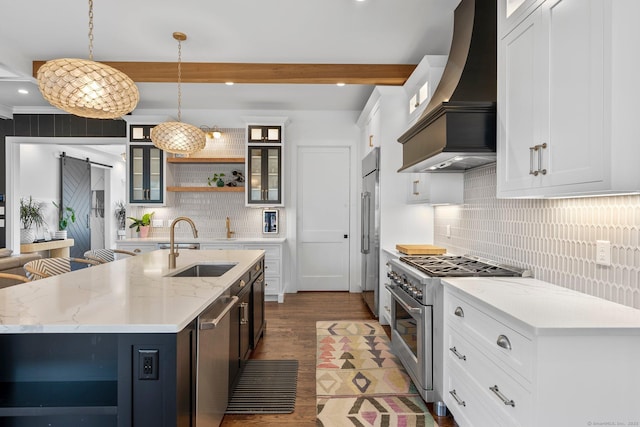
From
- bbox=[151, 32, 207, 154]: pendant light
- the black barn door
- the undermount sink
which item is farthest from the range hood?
the black barn door

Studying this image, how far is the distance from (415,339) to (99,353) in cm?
186

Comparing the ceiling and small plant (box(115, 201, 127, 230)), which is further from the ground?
the ceiling

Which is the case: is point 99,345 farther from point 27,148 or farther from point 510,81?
point 27,148

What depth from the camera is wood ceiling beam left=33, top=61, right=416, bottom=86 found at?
3.96 m

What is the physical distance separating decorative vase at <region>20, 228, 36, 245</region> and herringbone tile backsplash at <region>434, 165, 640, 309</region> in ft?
23.5

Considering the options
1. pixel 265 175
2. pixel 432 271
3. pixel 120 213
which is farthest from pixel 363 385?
pixel 120 213

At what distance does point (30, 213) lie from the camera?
6.54 m

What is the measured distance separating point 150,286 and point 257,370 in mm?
1327

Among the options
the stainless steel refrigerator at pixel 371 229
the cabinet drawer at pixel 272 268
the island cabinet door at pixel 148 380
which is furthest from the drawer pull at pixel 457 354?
the cabinet drawer at pixel 272 268

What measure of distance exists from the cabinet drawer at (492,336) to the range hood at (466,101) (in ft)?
2.89

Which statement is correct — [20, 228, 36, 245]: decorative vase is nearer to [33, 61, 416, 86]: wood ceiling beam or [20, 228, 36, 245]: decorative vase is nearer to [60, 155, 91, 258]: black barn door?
[60, 155, 91, 258]: black barn door

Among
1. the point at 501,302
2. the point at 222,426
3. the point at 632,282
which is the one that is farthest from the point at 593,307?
the point at 222,426

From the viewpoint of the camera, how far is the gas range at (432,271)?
2309 mm

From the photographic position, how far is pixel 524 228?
2.36m
